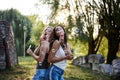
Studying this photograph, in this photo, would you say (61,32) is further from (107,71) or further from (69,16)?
(69,16)

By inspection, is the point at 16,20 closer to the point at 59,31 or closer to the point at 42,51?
the point at 59,31

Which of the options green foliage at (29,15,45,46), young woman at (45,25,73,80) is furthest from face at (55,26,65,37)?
green foliage at (29,15,45,46)

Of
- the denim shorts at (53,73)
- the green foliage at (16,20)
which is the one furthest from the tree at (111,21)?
the green foliage at (16,20)

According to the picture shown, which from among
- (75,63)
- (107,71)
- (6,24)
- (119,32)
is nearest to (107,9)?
(119,32)

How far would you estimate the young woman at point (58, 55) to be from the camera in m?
5.82

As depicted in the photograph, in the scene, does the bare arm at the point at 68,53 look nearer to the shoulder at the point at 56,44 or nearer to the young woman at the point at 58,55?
the young woman at the point at 58,55

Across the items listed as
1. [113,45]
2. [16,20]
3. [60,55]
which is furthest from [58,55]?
[16,20]

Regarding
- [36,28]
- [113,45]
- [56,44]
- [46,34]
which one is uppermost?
[46,34]

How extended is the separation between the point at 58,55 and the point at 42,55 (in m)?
0.27

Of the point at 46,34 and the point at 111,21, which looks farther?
the point at 111,21

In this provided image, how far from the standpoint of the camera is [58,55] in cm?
589

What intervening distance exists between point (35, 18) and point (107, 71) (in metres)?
7.09

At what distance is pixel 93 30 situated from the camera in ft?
67.1

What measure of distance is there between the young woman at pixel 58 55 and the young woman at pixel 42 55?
84mm
